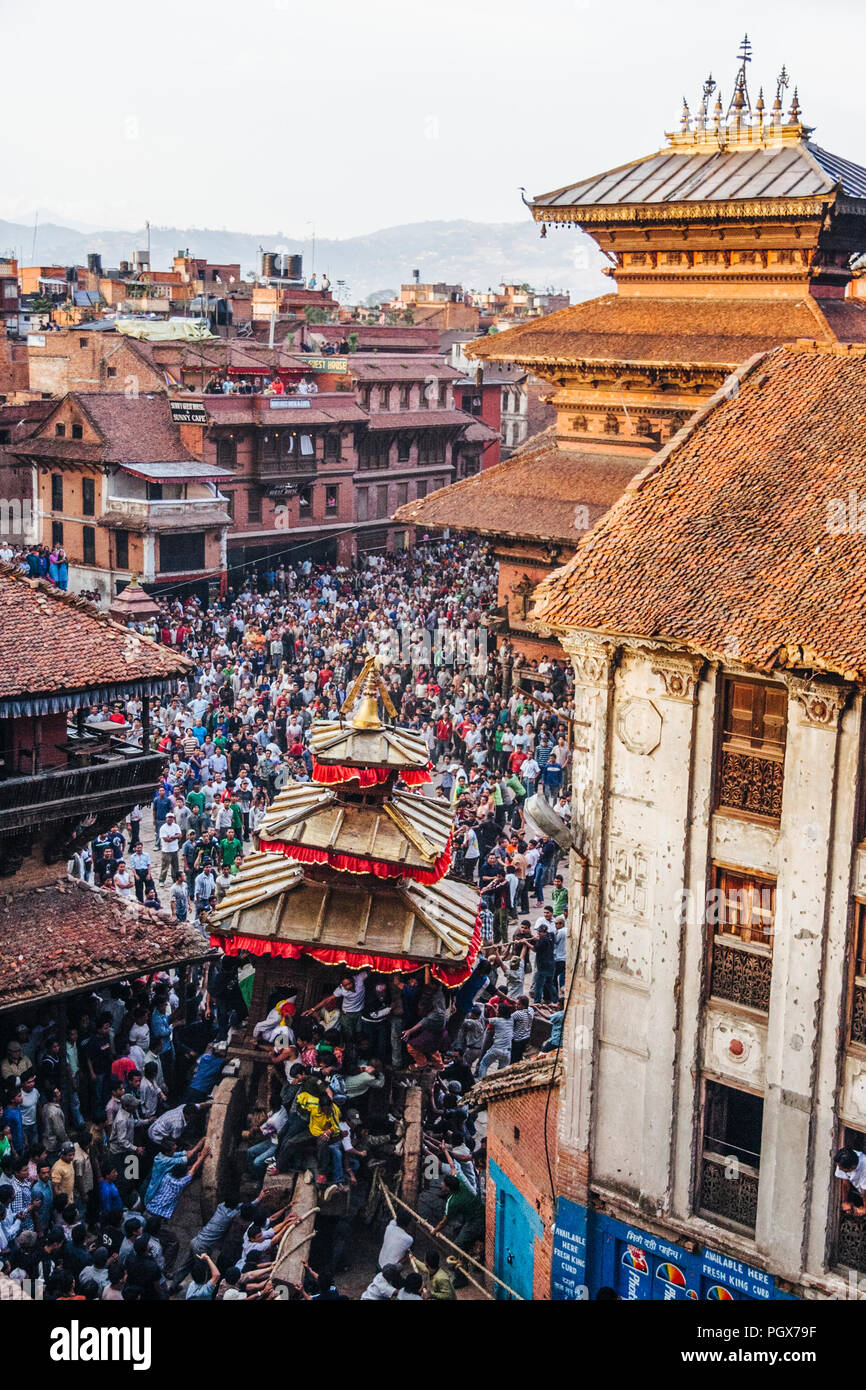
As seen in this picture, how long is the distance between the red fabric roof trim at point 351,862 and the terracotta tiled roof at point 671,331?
16.9 m

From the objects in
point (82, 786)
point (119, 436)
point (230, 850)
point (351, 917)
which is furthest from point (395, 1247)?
point (119, 436)

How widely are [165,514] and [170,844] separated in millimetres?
26814

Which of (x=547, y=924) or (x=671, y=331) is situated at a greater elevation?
(x=671, y=331)

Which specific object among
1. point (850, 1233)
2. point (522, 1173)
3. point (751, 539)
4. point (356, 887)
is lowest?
point (522, 1173)

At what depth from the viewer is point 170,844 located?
26.9m

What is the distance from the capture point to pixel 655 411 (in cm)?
3562

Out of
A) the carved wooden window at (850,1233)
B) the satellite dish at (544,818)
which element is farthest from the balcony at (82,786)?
the carved wooden window at (850,1233)

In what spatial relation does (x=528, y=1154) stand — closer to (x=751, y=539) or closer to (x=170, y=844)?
(x=751, y=539)

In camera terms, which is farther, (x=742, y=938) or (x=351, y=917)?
(x=351, y=917)

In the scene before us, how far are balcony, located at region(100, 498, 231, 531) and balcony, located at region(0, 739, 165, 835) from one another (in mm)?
30996

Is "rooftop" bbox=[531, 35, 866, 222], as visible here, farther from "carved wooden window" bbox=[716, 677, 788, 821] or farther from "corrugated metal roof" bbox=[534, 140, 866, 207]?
"carved wooden window" bbox=[716, 677, 788, 821]

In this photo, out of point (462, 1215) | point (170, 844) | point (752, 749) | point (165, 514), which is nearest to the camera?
point (752, 749)

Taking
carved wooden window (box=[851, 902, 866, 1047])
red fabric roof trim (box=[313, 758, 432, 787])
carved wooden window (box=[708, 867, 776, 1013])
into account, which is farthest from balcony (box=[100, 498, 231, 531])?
carved wooden window (box=[851, 902, 866, 1047])
